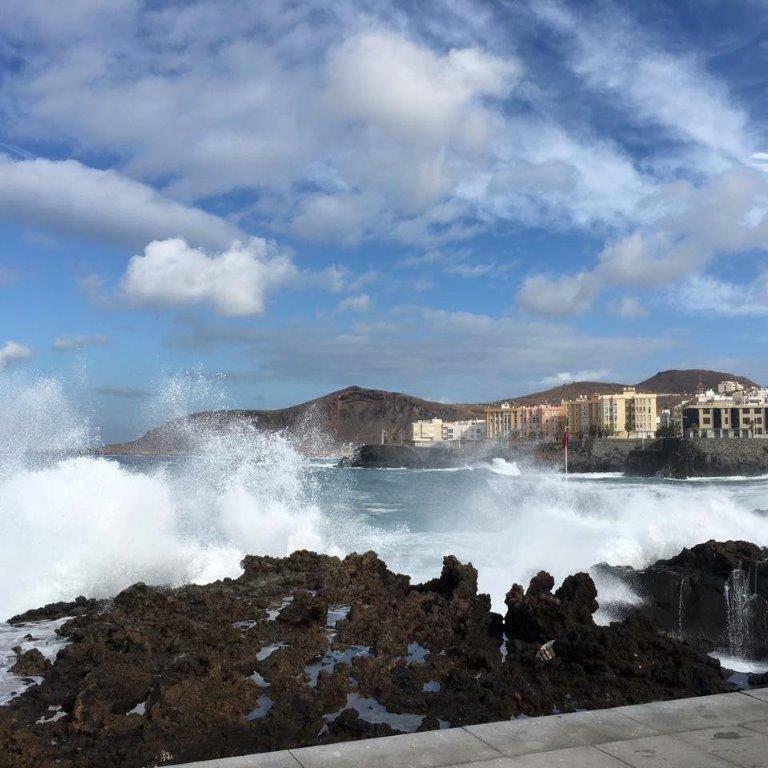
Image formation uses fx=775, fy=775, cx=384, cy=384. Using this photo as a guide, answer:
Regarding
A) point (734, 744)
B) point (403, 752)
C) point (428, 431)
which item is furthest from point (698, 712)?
point (428, 431)

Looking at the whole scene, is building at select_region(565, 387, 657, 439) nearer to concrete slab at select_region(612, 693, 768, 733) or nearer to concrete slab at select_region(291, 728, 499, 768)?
concrete slab at select_region(612, 693, 768, 733)

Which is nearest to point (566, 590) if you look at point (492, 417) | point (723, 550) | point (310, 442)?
point (723, 550)

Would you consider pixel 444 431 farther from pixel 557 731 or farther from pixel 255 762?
pixel 255 762

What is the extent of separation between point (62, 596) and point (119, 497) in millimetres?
3376

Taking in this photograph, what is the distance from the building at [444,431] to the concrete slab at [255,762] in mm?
133717

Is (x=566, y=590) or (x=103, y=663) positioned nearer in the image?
(x=103, y=663)

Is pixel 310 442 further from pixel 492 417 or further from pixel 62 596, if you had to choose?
pixel 62 596

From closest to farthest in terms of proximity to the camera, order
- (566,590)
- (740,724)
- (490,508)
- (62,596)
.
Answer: (740,724)
(566,590)
(62,596)
(490,508)

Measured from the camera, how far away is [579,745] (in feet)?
13.2

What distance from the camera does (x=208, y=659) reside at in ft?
19.4

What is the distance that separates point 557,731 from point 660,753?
0.56m

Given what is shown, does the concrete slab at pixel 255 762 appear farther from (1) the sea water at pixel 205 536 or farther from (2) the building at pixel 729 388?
(2) the building at pixel 729 388

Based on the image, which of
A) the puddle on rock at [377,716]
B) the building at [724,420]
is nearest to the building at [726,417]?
the building at [724,420]

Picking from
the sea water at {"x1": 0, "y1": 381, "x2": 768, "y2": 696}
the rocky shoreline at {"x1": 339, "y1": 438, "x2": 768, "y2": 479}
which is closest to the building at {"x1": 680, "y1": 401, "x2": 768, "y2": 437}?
the rocky shoreline at {"x1": 339, "y1": 438, "x2": 768, "y2": 479}
